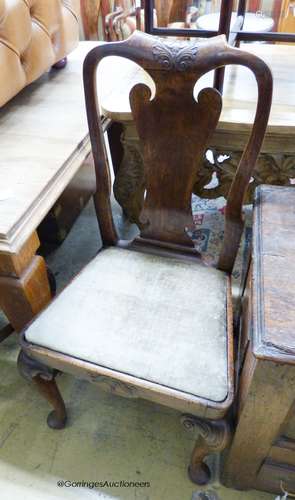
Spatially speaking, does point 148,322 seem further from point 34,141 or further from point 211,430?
point 34,141

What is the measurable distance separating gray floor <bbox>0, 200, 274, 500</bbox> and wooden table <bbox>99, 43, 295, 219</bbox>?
30.5 inches

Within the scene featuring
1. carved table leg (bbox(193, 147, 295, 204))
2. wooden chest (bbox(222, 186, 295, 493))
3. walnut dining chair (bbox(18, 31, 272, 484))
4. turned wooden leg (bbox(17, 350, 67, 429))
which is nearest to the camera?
wooden chest (bbox(222, 186, 295, 493))

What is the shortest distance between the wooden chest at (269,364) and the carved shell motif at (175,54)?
36 cm

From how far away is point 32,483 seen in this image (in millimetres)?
980

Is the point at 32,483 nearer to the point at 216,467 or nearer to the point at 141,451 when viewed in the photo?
the point at 141,451

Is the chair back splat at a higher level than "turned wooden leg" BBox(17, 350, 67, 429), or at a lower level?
higher

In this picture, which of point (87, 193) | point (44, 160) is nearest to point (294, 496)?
point (44, 160)

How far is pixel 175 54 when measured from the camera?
784 mm

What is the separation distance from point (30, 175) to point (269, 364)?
70 centimetres

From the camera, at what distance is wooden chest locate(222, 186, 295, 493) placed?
24.2 inches

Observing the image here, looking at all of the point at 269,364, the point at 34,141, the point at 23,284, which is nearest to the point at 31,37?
the point at 34,141

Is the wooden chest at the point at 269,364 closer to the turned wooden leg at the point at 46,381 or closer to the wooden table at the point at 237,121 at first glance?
the wooden table at the point at 237,121

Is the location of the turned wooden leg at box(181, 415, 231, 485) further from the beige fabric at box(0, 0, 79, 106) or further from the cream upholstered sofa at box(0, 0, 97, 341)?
the beige fabric at box(0, 0, 79, 106)

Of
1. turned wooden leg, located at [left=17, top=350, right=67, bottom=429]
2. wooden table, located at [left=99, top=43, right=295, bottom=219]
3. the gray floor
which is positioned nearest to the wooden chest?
the gray floor
